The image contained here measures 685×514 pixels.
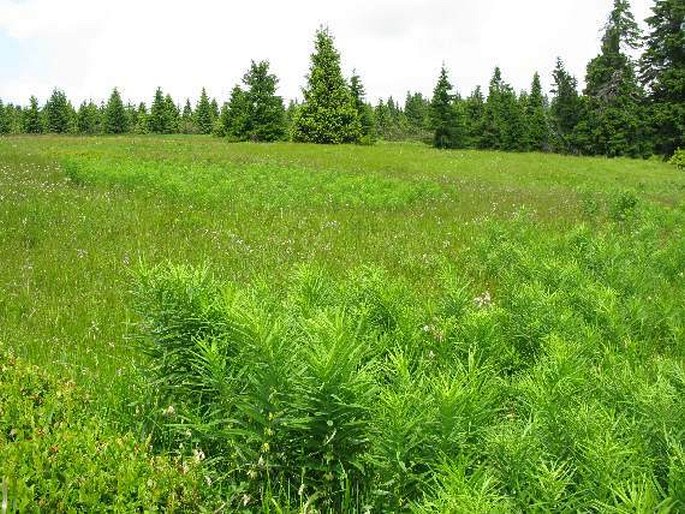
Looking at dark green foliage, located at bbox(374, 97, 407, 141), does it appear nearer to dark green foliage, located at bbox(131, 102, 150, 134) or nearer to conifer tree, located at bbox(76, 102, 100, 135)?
dark green foliage, located at bbox(131, 102, 150, 134)

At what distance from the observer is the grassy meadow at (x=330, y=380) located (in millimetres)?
2488

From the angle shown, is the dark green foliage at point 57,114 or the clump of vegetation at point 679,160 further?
the dark green foliage at point 57,114

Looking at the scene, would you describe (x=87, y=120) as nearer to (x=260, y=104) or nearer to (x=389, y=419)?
(x=260, y=104)

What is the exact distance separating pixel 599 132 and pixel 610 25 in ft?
37.9

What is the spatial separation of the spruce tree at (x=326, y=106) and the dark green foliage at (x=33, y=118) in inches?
2766

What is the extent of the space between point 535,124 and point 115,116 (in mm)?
73165

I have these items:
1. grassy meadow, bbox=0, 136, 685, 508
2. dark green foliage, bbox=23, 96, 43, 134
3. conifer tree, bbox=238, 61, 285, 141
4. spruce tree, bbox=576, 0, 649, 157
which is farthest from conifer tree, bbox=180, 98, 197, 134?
grassy meadow, bbox=0, 136, 685, 508

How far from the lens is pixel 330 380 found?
2.54 m

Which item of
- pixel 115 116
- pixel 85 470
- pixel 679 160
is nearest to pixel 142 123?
pixel 115 116

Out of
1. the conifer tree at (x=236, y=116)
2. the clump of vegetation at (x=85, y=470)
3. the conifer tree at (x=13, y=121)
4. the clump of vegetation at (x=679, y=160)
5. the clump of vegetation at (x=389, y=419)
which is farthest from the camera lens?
the conifer tree at (x=13, y=121)

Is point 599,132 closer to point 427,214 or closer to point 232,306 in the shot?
point 427,214

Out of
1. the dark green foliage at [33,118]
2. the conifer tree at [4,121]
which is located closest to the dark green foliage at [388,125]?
the dark green foliage at [33,118]

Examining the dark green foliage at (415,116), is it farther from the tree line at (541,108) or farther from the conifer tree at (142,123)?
the conifer tree at (142,123)

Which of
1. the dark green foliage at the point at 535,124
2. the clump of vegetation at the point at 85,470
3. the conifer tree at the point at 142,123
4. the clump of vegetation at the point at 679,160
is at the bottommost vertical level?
the clump of vegetation at the point at 85,470
